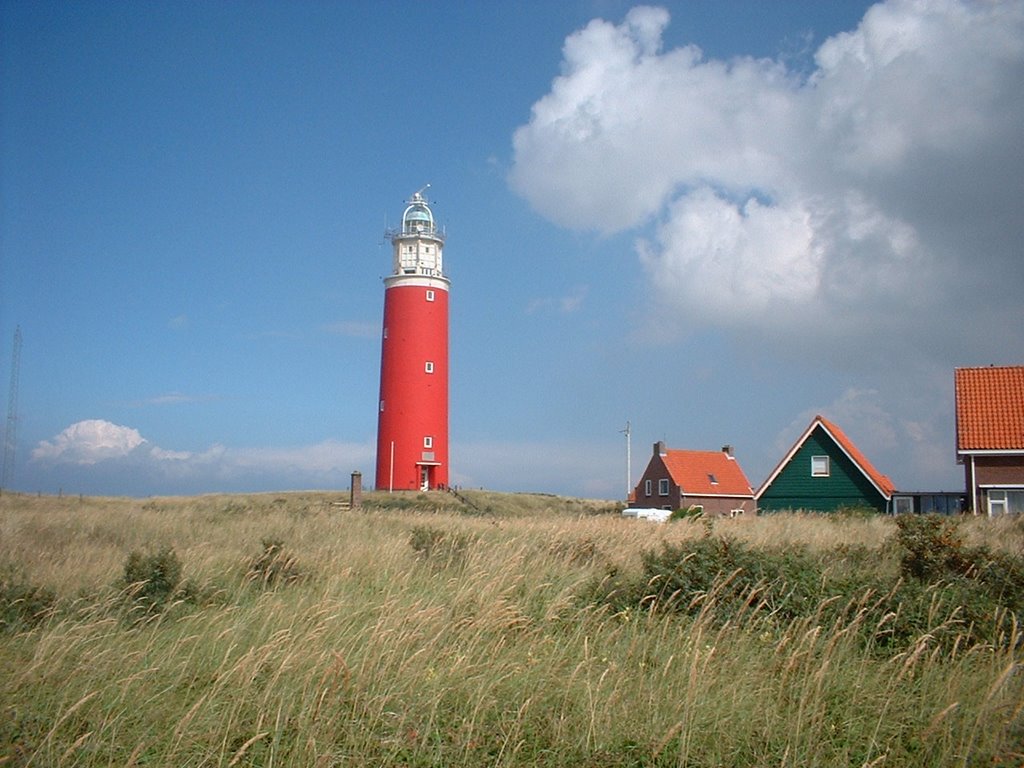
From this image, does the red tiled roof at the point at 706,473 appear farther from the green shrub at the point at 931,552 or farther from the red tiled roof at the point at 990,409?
the green shrub at the point at 931,552

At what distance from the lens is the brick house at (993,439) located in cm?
2780

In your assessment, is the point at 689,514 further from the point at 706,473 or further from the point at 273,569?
the point at 706,473

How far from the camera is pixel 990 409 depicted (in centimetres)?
2908

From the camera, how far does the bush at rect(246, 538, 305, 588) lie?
923 centimetres

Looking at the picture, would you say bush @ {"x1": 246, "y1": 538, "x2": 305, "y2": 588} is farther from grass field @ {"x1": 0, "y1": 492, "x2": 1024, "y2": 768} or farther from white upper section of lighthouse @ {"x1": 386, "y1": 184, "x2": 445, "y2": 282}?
white upper section of lighthouse @ {"x1": 386, "y1": 184, "x2": 445, "y2": 282}

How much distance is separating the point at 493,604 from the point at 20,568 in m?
5.62

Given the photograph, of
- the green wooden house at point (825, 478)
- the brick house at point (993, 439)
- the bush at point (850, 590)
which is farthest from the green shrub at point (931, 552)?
the green wooden house at point (825, 478)

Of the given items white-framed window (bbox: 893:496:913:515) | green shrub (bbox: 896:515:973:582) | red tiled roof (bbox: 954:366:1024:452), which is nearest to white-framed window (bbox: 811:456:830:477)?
white-framed window (bbox: 893:496:913:515)

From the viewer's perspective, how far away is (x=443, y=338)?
4862 cm

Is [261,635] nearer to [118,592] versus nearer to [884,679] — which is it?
[118,592]

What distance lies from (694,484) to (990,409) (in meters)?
19.5

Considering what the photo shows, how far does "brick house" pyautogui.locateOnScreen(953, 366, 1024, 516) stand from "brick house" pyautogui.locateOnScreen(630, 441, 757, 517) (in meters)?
18.2


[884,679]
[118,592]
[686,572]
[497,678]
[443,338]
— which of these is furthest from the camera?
[443,338]

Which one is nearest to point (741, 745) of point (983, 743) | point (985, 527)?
point (983, 743)
